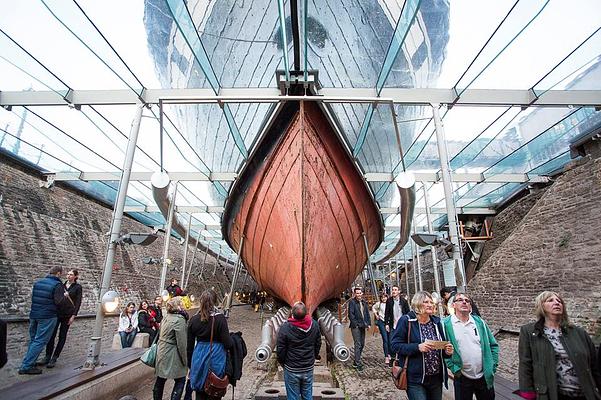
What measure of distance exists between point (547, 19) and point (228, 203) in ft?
22.8

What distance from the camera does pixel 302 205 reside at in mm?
4344

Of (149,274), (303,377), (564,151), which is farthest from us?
(149,274)

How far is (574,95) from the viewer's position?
7.20 m

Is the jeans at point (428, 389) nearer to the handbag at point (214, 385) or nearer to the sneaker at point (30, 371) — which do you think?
the handbag at point (214, 385)

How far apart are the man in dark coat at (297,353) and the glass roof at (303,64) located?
→ 3367mm

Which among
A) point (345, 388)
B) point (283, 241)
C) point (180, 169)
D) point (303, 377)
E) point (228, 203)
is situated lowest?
point (345, 388)

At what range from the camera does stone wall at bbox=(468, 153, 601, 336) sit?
7.53 m

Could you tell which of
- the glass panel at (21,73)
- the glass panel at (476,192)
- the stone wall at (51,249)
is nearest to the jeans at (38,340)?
the stone wall at (51,249)

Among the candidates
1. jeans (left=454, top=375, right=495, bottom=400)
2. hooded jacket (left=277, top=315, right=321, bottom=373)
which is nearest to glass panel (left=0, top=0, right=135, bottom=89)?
hooded jacket (left=277, top=315, right=321, bottom=373)

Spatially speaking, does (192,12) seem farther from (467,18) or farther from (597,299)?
(597,299)

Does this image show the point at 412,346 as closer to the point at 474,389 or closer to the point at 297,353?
the point at 474,389

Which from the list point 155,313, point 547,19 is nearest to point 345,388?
point 155,313

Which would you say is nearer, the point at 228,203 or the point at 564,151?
the point at 228,203

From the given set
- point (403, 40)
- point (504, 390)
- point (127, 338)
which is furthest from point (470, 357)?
point (127, 338)
